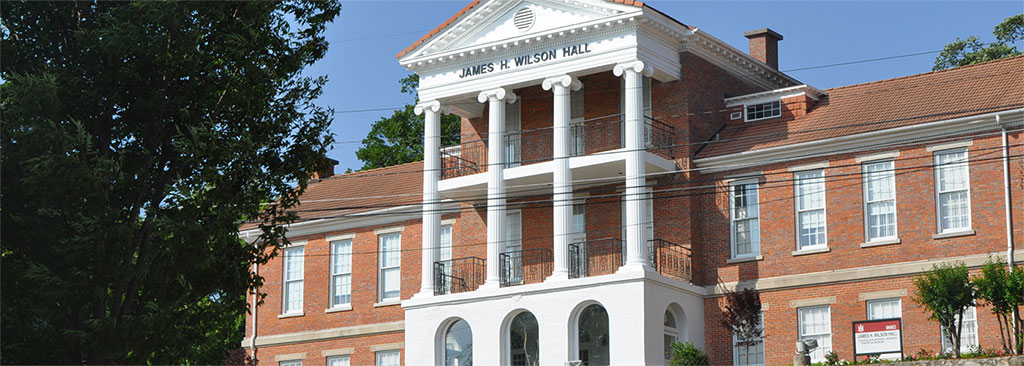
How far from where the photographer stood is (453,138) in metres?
55.4

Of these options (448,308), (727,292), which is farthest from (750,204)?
(448,308)

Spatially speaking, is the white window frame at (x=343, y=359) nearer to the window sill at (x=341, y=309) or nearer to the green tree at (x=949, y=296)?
the window sill at (x=341, y=309)

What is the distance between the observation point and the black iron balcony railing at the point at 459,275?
4041 cm

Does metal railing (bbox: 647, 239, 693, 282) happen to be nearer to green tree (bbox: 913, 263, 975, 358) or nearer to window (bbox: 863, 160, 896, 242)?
window (bbox: 863, 160, 896, 242)

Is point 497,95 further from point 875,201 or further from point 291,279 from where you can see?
point 291,279

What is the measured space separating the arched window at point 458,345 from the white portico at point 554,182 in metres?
0.04

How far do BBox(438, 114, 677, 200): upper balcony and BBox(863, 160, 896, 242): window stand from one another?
5545 millimetres

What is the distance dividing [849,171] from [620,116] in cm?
679

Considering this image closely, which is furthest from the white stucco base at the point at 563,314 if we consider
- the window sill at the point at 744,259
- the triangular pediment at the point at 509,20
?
the triangular pediment at the point at 509,20

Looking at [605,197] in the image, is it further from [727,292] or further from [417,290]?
[417,290]

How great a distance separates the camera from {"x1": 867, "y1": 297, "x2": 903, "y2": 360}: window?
34.8 metres

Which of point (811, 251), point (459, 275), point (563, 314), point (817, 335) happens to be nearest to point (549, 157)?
point (459, 275)

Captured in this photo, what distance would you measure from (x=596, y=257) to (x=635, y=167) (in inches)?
134

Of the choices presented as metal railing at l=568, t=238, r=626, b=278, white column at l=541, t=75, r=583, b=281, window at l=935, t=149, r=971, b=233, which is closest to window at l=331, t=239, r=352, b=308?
white column at l=541, t=75, r=583, b=281
